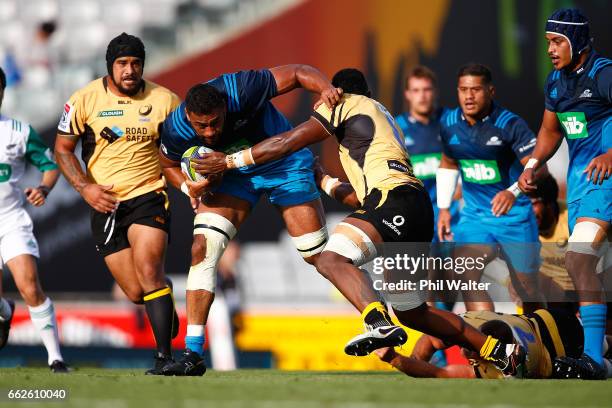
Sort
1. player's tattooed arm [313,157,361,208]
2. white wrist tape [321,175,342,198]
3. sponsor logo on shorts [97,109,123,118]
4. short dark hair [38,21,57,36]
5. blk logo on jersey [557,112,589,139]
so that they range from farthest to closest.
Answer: short dark hair [38,21,57,36], sponsor logo on shorts [97,109,123,118], white wrist tape [321,175,342,198], player's tattooed arm [313,157,361,208], blk logo on jersey [557,112,589,139]

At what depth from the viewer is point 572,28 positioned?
7.83 metres

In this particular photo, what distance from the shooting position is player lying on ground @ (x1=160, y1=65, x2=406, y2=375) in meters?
7.47

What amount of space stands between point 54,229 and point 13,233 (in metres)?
4.55

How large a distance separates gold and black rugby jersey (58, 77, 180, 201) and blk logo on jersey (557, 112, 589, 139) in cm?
307

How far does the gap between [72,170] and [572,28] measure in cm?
401

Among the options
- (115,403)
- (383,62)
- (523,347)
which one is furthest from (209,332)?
(115,403)

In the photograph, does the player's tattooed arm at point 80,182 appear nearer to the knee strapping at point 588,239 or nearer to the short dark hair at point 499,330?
the short dark hair at point 499,330

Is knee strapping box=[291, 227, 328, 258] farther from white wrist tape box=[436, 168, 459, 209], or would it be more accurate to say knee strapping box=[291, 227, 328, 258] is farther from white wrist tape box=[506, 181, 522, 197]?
white wrist tape box=[436, 168, 459, 209]

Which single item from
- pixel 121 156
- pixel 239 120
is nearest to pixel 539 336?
pixel 239 120

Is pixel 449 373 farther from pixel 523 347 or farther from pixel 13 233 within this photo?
pixel 13 233

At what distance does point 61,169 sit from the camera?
28.4ft

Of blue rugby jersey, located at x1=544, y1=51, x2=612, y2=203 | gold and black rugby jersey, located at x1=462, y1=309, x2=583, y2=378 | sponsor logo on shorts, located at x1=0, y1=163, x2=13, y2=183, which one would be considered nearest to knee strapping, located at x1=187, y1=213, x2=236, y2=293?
gold and black rugby jersey, located at x1=462, y1=309, x2=583, y2=378

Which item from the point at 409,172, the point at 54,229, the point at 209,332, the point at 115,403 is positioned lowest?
the point at 209,332

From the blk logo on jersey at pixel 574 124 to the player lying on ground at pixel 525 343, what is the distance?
1.34m
